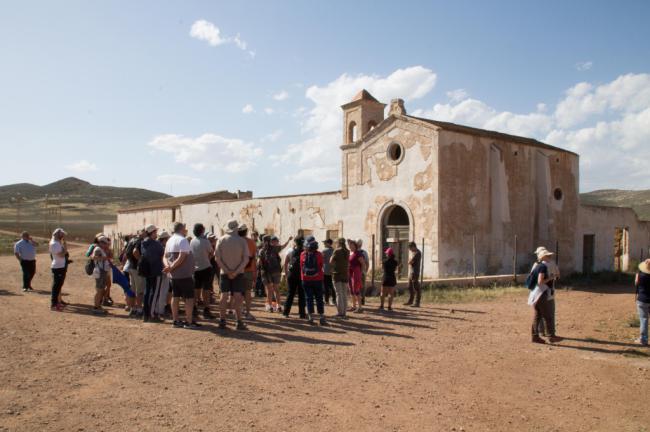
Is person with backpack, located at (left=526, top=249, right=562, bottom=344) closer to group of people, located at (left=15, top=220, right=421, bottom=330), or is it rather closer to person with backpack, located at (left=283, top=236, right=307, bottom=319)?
group of people, located at (left=15, top=220, right=421, bottom=330)

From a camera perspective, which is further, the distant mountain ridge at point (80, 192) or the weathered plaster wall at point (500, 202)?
the distant mountain ridge at point (80, 192)

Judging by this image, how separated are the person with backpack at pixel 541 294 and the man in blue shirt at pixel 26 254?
469 inches

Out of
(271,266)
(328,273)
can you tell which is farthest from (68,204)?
(271,266)

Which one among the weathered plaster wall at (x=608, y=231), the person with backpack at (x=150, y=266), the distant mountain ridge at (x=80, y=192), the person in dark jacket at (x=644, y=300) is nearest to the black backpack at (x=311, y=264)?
the person with backpack at (x=150, y=266)

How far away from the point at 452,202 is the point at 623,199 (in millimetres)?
76181

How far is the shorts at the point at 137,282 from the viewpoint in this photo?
9.96 m

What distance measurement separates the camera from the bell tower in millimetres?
22422

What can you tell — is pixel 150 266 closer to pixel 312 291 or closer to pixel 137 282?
pixel 137 282

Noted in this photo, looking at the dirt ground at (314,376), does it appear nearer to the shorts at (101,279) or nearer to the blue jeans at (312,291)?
the blue jeans at (312,291)

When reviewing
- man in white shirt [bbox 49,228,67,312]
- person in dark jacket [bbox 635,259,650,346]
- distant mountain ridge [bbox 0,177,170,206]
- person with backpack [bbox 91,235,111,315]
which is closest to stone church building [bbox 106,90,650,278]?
person in dark jacket [bbox 635,259,650,346]

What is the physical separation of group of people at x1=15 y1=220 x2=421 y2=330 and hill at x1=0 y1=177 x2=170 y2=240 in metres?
→ 47.5

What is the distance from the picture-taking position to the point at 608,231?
24125mm

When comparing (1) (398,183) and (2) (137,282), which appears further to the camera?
(1) (398,183)

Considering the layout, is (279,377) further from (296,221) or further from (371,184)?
(296,221)
